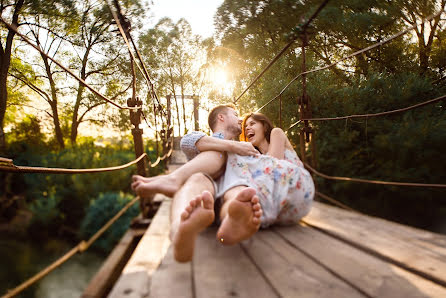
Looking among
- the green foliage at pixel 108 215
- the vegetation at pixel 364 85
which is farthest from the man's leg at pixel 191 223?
the green foliage at pixel 108 215

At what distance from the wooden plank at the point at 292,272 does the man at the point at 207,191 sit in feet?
0.38

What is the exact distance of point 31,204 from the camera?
7.29 m

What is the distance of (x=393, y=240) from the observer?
860mm

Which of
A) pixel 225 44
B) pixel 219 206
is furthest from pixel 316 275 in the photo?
pixel 225 44

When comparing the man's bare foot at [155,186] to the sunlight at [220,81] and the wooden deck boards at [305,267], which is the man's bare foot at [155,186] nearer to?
the wooden deck boards at [305,267]

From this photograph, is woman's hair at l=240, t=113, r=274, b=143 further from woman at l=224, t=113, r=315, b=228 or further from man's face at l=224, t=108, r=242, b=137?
woman at l=224, t=113, r=315, b=228

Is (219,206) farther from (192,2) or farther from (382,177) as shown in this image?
(382,177)

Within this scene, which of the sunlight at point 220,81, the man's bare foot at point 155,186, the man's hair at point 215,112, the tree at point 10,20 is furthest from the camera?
the sunlight at point 220,81

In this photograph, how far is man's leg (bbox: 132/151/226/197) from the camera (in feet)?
2.56

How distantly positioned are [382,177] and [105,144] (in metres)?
7.24

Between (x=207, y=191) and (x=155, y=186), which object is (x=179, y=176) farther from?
(x=207, y=191)

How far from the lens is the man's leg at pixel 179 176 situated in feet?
2.56

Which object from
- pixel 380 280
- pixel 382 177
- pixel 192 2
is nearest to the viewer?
pixel 380 280

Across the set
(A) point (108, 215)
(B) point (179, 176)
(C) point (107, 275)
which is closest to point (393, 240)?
(B) point (179, 176)
